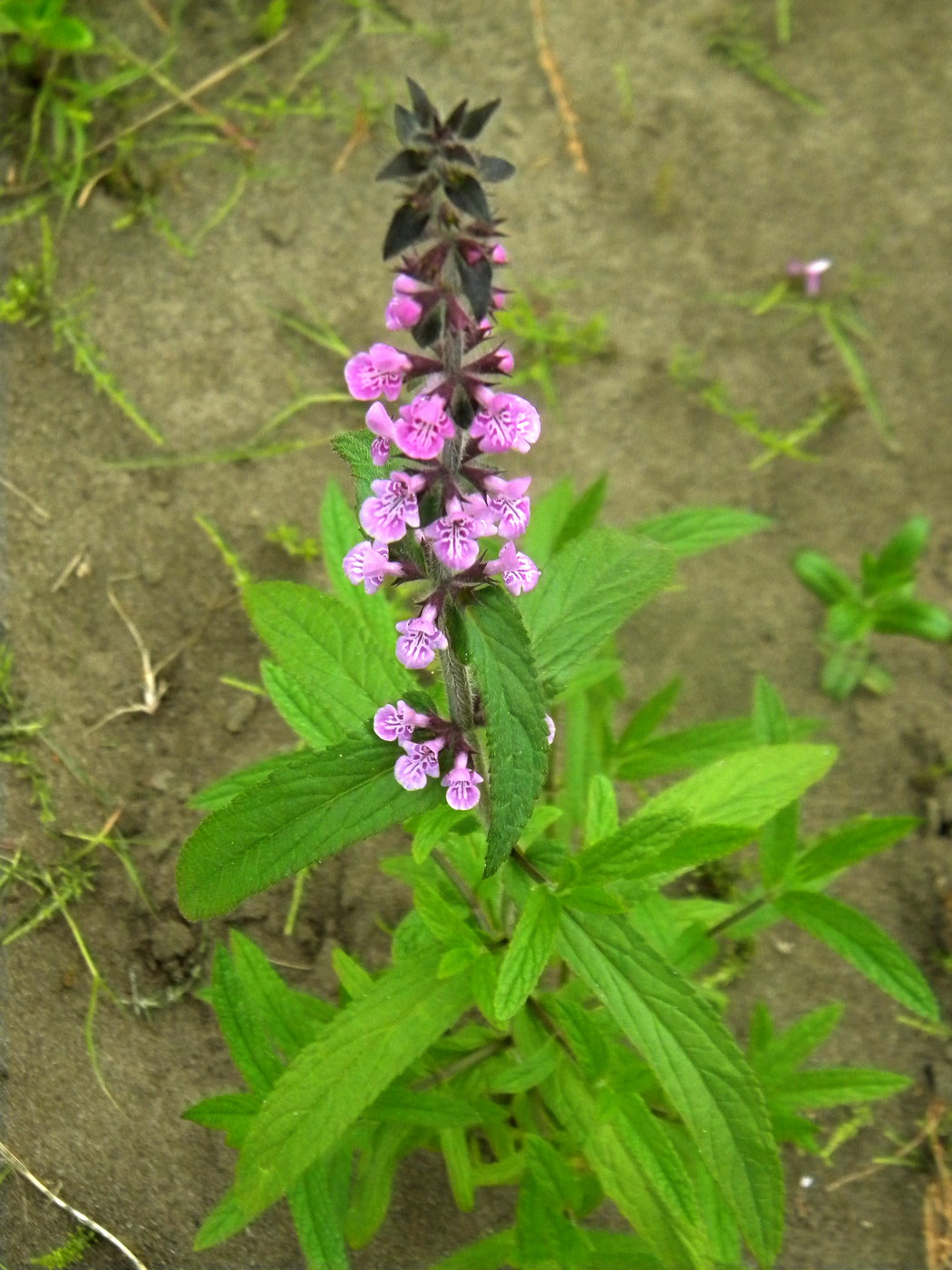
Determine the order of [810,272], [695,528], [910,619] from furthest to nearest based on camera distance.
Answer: [810,272]
[910,619]
[695,528]

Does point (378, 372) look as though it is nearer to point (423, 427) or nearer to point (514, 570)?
point (423, 427)

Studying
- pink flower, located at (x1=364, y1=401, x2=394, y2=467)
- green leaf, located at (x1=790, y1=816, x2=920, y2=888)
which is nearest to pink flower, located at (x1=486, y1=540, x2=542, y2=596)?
pink flower, located at (x1=364, y1=401, x2=394, y2=467)

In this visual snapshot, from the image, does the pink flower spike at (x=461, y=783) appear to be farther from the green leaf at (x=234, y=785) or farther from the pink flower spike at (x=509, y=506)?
the green leaf at (x=234, y=785)

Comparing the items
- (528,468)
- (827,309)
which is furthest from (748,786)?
(827,309)

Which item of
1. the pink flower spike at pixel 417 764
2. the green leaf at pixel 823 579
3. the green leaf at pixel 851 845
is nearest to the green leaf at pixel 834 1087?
the green leaf at pixel 851 845

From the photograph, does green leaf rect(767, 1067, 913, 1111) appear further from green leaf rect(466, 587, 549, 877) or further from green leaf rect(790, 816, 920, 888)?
green leaf rect(466, 587, 549, 877)
